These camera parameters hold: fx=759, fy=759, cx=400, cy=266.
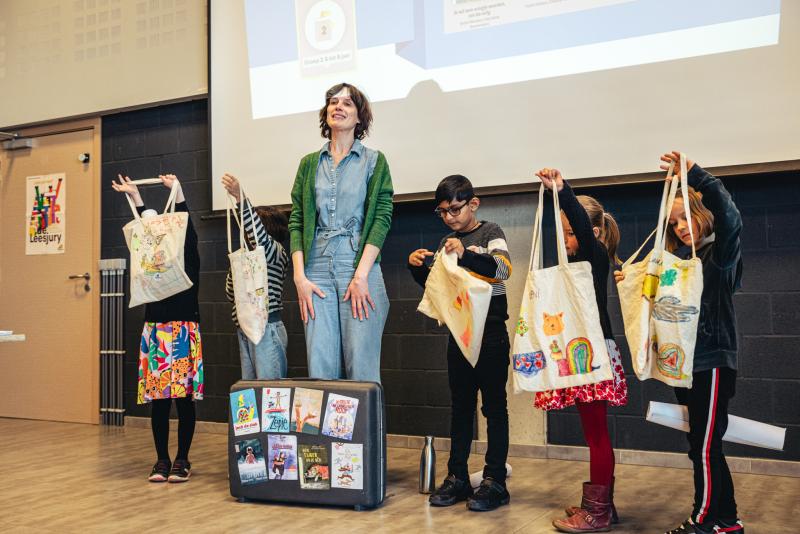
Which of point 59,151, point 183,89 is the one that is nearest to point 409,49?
point 183,89

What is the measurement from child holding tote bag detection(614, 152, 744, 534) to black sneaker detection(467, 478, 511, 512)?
24.4 inches

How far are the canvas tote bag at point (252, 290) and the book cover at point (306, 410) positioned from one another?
13.5 inches

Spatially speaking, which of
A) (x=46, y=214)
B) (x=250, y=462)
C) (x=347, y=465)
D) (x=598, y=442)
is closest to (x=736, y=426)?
(x=598, y=442)

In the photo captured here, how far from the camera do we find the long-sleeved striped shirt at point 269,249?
295 centimetres

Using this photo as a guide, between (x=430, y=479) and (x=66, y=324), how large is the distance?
3.16 meters

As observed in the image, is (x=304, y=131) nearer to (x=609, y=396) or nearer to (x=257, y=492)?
(x=257, y=492)

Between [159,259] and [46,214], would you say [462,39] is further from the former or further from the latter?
[46,214]

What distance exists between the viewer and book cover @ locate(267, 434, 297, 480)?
8.61ft

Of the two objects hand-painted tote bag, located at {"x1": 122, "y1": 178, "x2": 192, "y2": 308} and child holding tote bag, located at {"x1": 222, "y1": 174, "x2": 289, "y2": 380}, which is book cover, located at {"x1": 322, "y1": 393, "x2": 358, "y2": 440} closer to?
child holding tote bag, located at {"x1": 222, "y1": 174, "x2": 289, "y2": 380}

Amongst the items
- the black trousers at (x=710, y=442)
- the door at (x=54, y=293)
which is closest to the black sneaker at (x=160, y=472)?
the door at (x=54, y=293)

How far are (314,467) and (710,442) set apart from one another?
127 centimetres

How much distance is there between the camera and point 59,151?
5.06 metres

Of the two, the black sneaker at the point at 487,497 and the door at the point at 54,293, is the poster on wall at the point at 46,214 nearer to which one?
the door at the point at 54,293

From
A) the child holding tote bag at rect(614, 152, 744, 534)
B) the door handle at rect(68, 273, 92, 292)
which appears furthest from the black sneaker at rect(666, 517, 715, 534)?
the door handle at rect(68, 273, 92, 292)
